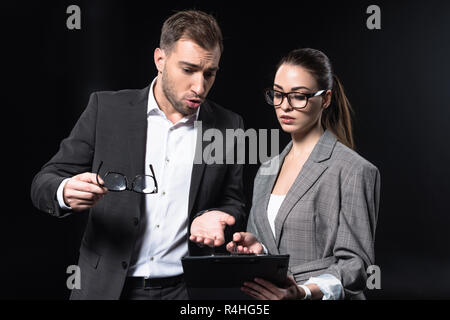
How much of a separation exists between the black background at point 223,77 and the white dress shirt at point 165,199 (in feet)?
2.92

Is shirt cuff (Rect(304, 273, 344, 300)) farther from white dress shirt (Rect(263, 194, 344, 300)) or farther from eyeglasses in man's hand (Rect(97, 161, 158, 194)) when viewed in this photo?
eyeglasses in man's hand (Rect(97, 161, 158, 194))

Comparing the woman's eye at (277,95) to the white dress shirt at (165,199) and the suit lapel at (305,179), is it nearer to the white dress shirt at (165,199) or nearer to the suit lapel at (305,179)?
the suit lapel at (305,179)

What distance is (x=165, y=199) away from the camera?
3.35m

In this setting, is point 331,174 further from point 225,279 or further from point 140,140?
point 140,140

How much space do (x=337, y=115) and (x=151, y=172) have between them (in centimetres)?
123

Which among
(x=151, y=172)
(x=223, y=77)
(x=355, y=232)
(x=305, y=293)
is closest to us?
(x=305, y=293)

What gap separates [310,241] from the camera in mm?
3275

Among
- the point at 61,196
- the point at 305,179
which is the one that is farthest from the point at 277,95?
the point at 61,196

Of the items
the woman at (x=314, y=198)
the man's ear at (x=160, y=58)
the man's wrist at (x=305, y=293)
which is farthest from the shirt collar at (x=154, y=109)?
the man's wrist at (x=305, y=293)

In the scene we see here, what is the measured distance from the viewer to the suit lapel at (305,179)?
131 inches

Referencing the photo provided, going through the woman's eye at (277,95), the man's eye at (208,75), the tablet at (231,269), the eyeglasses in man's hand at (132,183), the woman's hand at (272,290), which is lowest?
the woman's hand at (272,290)

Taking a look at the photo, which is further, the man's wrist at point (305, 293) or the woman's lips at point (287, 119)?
the woman's lips at point (287, 119)

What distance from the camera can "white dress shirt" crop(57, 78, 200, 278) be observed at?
3.31 meters

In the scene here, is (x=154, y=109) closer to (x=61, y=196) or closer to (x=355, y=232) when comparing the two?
(x=61, y=196)
